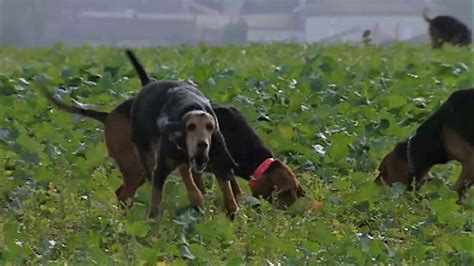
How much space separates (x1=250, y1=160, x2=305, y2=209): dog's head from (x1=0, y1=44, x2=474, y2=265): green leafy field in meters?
0.15

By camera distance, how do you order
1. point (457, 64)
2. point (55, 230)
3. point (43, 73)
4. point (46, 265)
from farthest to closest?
point (457, 64), point (43, 73), point (55, 230), point (46, 265)

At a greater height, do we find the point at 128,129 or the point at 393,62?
the point at 128,129

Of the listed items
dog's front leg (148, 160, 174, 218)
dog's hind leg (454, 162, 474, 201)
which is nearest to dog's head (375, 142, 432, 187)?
dog's hind leg (454, 162, 474, 201)

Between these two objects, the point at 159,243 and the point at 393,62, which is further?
the point at 393,62

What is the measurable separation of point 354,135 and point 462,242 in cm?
288

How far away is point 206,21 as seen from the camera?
18891mm

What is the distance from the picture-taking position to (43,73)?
1183 cm

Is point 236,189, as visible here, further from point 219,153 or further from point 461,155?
point 461,155

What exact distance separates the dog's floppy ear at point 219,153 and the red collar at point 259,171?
1.49 ft

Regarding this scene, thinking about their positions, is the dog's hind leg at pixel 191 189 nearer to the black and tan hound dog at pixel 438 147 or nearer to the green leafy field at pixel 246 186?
the green leafy field at pixel 246 186

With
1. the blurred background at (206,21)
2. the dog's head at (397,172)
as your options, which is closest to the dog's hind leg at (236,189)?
the dog's head at (397,172)

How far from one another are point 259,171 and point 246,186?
0.29 m

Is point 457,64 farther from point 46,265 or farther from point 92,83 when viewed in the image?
point 46,265

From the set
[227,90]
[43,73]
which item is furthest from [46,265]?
[43,73]
